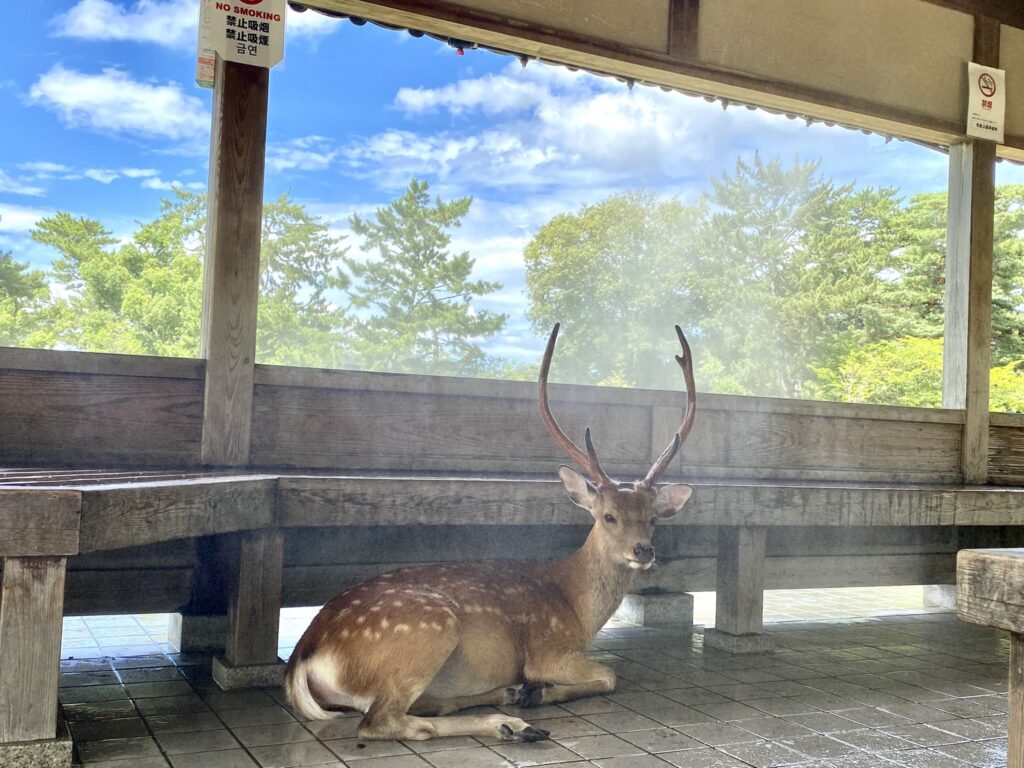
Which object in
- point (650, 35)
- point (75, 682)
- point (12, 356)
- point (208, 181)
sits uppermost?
point (650, 35)

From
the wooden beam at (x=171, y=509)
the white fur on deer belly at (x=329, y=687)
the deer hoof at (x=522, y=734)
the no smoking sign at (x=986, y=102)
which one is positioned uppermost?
the no smoking sign at (x=986, y=102)

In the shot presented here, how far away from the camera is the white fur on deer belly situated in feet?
11.1

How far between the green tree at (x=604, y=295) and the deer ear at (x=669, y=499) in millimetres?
12284

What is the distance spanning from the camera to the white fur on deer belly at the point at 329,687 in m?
3.39

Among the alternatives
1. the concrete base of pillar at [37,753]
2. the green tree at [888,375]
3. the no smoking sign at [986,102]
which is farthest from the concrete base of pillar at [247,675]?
the green tree at [888,375]

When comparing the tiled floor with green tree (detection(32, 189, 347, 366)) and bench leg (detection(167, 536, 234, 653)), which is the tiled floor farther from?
green tree (detection(32, 189, 347, 366))

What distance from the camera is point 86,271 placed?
11.5 meters

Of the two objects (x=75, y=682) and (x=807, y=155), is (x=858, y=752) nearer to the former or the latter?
(x=75, y=682)

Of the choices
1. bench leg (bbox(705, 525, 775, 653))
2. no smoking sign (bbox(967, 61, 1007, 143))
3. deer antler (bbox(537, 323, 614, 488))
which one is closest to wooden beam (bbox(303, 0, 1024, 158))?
no smoking sign (bbox(967, 61, 1007, 143))

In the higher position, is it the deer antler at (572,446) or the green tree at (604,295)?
the green tree at (604,295)

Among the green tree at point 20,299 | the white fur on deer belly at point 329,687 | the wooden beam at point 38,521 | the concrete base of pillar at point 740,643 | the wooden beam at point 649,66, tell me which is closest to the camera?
the wooden beam at point 38,521

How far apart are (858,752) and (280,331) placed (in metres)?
13.7

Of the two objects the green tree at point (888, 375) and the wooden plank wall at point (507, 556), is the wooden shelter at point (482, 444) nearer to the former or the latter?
the wooden plank wall at point (507, 556)

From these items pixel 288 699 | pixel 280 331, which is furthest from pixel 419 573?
pixel 280 331
